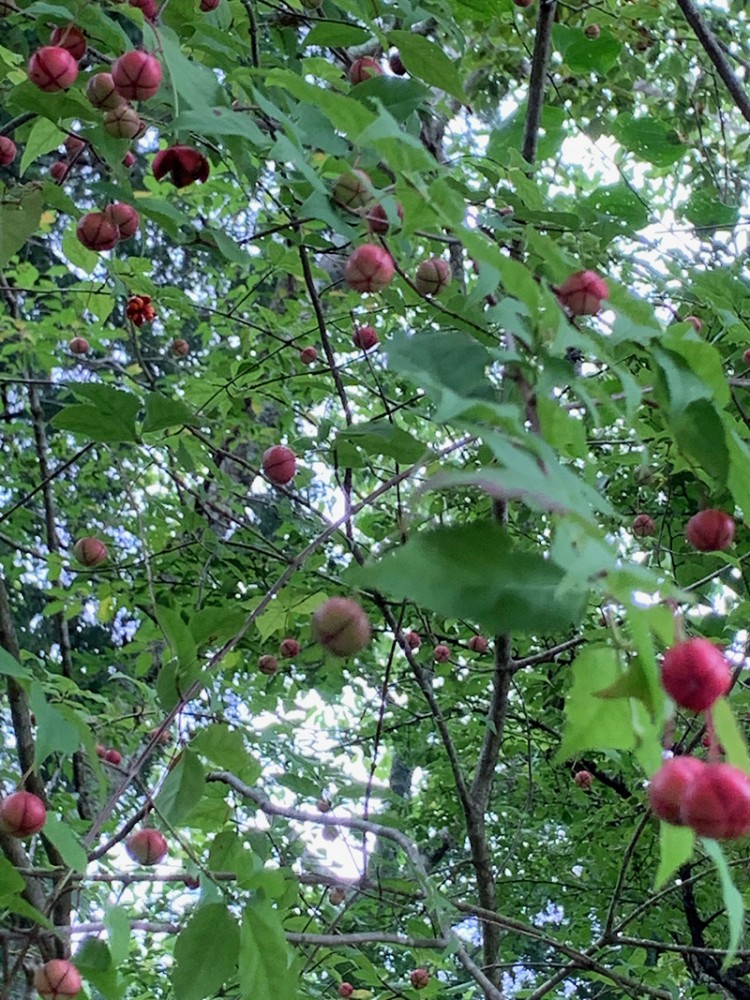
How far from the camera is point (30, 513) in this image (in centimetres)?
412

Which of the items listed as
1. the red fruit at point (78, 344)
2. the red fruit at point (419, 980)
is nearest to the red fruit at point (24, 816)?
the red fruit at point (419, 980)

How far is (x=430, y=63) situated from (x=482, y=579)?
0.99 meters

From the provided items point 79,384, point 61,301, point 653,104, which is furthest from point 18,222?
point 653,104

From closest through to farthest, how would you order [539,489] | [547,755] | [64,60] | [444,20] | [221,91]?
[539,489] < [221,91] < [64,60] < [444,20] < [547,755]

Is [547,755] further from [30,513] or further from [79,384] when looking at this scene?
[79,384]

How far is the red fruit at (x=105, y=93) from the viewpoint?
4.70ft

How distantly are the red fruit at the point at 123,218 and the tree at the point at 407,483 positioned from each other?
17mm

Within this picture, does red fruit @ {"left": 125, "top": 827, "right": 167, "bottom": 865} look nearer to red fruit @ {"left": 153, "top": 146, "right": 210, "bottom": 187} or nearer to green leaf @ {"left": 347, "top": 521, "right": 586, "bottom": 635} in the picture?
red fruit @ {"left": 153, "top": 146, "right": 210, "bottom": 187}

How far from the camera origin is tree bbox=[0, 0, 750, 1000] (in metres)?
0.77

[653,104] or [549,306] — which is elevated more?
[653,104]

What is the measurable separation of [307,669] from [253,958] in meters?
2.37

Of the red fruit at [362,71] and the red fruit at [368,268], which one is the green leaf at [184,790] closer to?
the red fruit at [368,268]

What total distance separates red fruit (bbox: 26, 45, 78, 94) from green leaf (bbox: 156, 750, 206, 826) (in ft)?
3.09

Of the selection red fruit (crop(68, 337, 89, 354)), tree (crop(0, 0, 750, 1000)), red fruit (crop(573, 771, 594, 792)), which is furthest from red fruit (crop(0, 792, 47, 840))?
red fruit (crop(573, 771, 594, 792))
